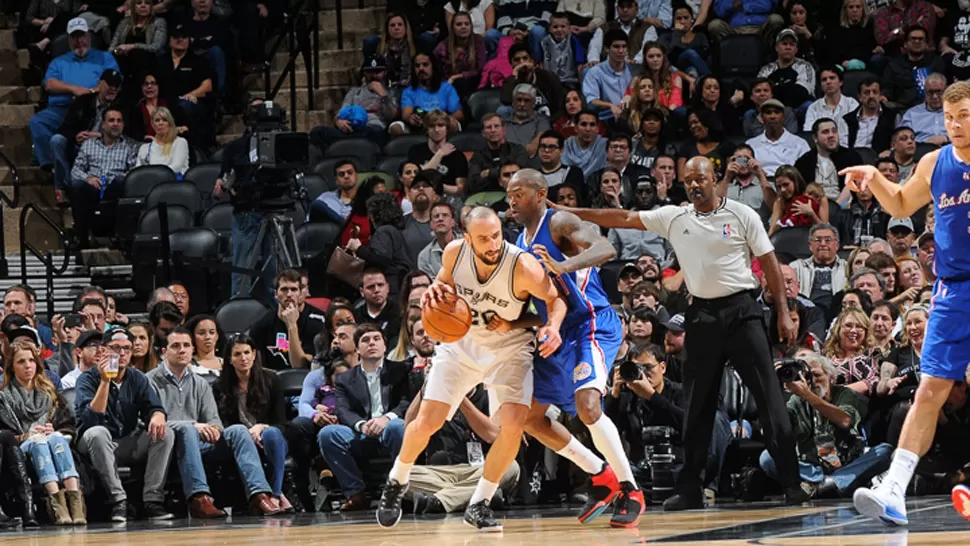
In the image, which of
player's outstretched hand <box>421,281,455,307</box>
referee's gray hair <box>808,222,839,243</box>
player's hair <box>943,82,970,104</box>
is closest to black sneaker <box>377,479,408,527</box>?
player's outstretched hand <box>421,281,455,307</box>

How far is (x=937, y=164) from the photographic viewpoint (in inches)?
263

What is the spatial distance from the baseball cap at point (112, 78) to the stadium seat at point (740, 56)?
19.7 feet

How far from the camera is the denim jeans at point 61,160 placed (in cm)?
1531

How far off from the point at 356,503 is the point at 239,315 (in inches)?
101

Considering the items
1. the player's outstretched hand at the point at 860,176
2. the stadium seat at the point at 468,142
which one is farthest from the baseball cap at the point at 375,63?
the player's outstretched hand at the point at 860,176

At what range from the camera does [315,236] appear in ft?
45.4

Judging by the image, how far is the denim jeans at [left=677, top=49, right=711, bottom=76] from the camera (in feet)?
50.9

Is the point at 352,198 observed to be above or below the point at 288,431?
above

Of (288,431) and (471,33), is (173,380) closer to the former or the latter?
(288,431)

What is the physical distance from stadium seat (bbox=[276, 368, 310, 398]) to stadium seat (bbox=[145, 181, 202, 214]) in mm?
3407

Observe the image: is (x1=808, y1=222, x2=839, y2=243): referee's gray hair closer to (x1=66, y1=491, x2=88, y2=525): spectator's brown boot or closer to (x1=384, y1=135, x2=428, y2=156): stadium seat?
(x1=384, y1=135, x2=428, y2=156): stadium seat

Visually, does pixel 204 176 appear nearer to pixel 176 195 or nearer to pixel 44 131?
pixel 176 195

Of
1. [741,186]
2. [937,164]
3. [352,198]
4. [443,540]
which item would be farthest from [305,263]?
[937,164]

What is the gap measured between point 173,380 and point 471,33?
6713mm
